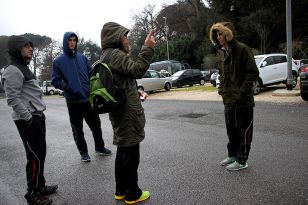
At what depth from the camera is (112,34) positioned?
11.6 feet

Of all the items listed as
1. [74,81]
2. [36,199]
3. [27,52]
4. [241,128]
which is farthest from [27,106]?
[241,128]

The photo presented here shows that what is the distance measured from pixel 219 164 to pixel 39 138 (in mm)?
2481

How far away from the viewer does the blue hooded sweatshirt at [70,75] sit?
5495 mm

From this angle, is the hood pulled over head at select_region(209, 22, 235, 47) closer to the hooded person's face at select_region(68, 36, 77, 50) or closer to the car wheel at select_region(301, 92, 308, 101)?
the hooded person's face at select_region(68, 36, 77, 50)

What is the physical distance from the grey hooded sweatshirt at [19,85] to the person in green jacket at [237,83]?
7.64 feet

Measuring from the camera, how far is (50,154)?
261 inches

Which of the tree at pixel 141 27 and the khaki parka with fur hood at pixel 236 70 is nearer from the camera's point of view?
the khaki parka with fur hood at pixel 236 70

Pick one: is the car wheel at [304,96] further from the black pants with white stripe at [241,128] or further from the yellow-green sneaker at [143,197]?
the yellow-green sneaker at [143,197]

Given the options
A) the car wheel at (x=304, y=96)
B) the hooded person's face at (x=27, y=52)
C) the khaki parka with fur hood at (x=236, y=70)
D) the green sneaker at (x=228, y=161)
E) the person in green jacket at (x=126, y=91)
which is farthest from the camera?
the car wheel at (x=304, y=96)

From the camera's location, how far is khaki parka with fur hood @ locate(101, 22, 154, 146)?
350cm

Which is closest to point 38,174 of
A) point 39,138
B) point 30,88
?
point 39,138

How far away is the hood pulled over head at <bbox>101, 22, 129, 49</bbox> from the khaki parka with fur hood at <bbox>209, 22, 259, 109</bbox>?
4.98 ft

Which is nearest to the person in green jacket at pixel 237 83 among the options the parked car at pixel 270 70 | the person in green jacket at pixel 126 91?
the person in green jacket at pixel 126 91

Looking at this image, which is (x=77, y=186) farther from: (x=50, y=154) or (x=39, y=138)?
(x=50, y=154)
